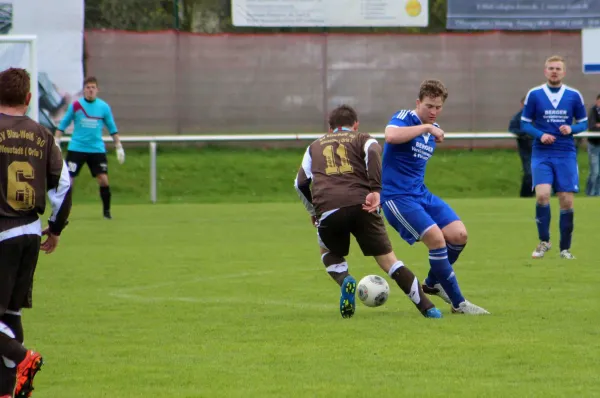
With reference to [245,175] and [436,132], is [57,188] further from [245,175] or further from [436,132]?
[245,175]

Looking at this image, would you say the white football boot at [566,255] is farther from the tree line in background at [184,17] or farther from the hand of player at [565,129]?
the tree line in background at [184,17]

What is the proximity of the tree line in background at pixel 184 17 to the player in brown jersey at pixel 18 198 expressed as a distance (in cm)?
2353

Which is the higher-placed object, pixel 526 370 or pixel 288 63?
pixel 288 63

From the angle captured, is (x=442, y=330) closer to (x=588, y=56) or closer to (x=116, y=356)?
(x=116, y=356)

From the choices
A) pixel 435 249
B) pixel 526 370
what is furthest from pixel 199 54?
pixel 526 370

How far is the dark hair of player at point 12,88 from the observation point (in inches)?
266

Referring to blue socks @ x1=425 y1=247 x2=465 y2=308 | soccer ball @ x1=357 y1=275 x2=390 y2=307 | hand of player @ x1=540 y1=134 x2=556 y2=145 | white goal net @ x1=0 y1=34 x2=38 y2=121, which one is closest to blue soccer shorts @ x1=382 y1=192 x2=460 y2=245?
blue socks @ x1=425 y1=247 x2=465 y2=308

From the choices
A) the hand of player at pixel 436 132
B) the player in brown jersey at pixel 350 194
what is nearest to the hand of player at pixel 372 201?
the player in brown jersey at pixel 350 194

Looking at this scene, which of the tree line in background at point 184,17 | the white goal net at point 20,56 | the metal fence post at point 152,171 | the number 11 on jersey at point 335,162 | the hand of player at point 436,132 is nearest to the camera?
the hand of player at point 436,132

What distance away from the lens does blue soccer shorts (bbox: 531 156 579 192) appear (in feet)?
46.3

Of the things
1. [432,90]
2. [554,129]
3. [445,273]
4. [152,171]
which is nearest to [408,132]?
[432,90]

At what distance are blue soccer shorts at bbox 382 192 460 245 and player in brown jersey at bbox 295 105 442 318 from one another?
0.23 meters

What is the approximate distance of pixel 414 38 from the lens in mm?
30203

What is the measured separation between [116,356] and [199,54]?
22.0 m
